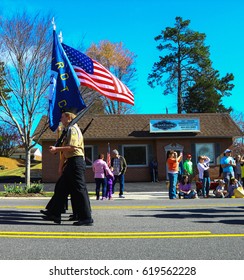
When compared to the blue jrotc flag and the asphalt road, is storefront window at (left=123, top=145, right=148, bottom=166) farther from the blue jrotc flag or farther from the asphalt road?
the asphalt road

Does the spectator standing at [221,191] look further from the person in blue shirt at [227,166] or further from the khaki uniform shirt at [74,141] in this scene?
the khaki uniform shirt at [74,141]

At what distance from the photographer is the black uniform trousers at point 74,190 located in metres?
6.23

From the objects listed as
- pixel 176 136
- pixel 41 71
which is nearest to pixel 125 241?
pixel 41 71

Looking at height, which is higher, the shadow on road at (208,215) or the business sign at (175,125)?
the business sign at (175,125)

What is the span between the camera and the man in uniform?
6.23 m

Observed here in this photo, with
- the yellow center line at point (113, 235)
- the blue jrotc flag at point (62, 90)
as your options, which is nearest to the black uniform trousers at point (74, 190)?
the yellow center line at point (113, 235)

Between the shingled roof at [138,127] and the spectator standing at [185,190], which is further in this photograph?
the shingled roof at [138,127]

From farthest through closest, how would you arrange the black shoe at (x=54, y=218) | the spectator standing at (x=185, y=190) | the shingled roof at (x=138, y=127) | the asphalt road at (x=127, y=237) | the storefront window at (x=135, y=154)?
the storefront window at (x=135, y=154), the shingled roof at (x=138, y=127), the spectator standing at (x=185, y=190), the black shoe at (x=54, y=218), the asphalt road at (x=127, y=237)

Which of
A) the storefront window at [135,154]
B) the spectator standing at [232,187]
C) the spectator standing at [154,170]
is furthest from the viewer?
the storefront window at [135,154]

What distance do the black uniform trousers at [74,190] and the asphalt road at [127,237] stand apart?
295 millimetres

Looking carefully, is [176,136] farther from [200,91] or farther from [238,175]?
[200,91]

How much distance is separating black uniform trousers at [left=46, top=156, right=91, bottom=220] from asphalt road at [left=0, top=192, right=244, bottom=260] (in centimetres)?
30

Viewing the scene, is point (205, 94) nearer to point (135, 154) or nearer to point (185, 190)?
point (135, 154)

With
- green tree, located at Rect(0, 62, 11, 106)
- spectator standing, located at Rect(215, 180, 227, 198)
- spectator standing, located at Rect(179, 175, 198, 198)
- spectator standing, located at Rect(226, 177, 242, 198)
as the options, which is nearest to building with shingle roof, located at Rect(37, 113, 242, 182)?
green tree, located at Rect(0, 62, 11, 106)
